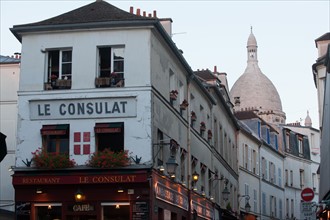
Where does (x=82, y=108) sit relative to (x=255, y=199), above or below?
above

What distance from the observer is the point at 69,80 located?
80.6ft

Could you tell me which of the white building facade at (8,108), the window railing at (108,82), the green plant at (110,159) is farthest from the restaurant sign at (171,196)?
the white building facade at (8,108)

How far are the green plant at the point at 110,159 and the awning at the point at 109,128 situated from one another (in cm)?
69

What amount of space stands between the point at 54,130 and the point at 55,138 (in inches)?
19.1

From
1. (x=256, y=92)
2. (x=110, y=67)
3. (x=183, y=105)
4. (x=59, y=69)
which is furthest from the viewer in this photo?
(x=256, y=92)

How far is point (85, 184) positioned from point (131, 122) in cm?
258

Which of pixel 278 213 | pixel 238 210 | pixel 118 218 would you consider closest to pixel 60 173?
pixel 118 218

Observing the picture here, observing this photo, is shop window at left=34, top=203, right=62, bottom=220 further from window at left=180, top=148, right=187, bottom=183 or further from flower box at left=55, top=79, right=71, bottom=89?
window at left=180, top=148, right=187, bottom=183

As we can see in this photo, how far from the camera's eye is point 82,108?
2425cm

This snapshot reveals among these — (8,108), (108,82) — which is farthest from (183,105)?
(8,108)

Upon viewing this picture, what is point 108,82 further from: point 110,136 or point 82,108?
point 110,136

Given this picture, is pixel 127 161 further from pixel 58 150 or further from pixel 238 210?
pixel 238 210

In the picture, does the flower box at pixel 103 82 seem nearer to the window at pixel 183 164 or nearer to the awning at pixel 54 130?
the awning at pixel 54 130

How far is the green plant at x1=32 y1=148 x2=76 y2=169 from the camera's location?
933 inches
